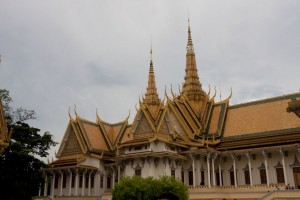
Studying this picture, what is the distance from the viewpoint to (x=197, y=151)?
1125 inches

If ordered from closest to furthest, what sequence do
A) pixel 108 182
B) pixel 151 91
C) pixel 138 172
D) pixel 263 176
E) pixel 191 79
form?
pixel 263 176
pixel 138 172
pixel 108 182
pixel 191 79
pixel 151 91

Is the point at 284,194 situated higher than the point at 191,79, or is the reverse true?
the point at 191,79

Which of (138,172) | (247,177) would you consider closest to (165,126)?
(138,172)

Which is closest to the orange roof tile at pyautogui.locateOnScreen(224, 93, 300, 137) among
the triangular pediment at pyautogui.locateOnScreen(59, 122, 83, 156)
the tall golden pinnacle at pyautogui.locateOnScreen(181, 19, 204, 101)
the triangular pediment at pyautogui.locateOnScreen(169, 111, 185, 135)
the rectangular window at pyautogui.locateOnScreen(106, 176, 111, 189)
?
the triangular pediment at pyautogui.locateOnScreen(169, 111, 185, 135)

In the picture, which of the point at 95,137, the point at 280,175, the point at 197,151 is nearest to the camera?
the point at 280,175

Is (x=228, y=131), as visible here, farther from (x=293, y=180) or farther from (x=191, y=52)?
(x=191, y=52)

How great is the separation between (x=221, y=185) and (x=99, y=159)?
12.9 metres

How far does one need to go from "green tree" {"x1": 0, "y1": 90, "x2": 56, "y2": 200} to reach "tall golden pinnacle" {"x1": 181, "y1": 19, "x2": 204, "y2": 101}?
51.2 feet

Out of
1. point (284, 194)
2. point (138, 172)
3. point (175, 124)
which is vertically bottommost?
point (284, 194)

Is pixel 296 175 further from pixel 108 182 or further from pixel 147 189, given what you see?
pixel 108 182

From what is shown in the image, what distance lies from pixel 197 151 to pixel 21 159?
14.0 metres

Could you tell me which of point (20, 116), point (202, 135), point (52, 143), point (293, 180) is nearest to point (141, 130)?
point (202, 135)

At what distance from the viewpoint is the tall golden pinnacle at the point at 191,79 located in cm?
3703

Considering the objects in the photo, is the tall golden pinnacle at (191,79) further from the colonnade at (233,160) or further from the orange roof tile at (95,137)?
the orange roof tile at (95,137)
